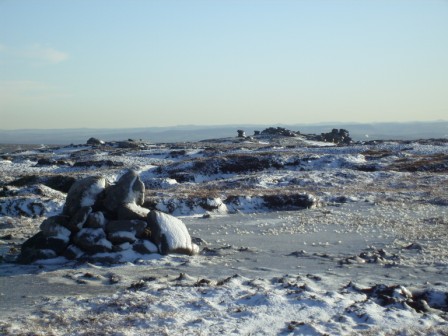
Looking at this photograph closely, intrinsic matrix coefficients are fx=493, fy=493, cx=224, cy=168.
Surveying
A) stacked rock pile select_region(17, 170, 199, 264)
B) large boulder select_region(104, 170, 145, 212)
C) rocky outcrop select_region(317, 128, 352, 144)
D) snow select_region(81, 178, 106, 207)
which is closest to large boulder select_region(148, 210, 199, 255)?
stacked rock pile select_region(17, 170, 199, 264)

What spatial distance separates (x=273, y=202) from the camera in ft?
95.6

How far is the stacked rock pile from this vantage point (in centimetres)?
1639

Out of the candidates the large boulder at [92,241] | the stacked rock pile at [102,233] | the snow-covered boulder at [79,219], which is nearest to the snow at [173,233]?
the stacked rock pile at [102,233]

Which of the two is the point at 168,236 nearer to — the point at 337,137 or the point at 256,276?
the point at 256,276

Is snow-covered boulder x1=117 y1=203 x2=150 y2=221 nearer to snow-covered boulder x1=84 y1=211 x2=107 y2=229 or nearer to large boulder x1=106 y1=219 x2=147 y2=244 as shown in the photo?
large boulder x1=106 y1=219 x2=147 y2=244

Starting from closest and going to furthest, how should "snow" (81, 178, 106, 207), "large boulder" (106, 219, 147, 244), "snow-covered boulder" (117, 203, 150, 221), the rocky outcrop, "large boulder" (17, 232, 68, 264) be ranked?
1. "large boulder" (17, 232, 68, 264)
2. "large boulder" (106, 219, 147, 244)
3. "snow-covered boulder" (117, 203, 150, 221)
4. "snow" (81, 178, 106, 207)
5. the rocky outcrop

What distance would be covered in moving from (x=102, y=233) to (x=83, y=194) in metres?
2.20

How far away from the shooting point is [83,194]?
60.5 ft

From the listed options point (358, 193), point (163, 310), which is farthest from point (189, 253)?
point (358, 193)

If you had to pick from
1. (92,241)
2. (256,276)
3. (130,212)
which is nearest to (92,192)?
(130,212)

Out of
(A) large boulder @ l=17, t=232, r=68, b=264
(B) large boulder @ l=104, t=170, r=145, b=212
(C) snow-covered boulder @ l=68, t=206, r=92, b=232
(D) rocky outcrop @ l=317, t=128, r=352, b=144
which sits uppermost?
(B) large boulder @ l=104, t=170, r=145, b=212

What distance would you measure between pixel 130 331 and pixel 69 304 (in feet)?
7.70

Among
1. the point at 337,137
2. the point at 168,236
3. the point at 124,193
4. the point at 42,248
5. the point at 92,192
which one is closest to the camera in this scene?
the point at 42,248

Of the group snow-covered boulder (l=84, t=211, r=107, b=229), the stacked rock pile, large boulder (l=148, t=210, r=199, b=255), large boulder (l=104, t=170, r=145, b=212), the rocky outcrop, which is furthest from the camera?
the rocky outcrop
